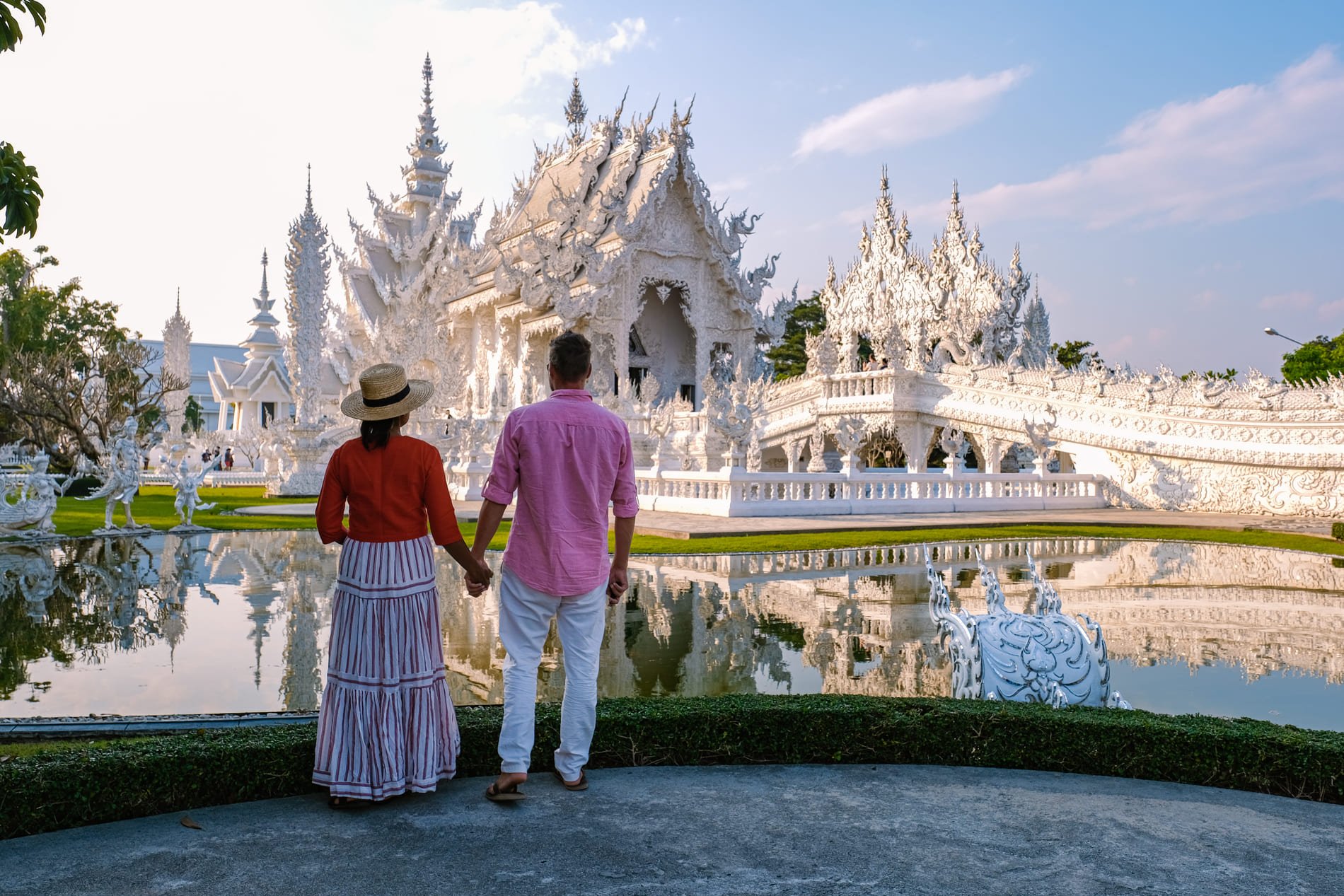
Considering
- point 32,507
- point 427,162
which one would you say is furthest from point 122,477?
point 427,162

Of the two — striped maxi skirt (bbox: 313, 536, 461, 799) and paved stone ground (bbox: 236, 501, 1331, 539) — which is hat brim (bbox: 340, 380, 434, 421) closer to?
striped maxi skirt (bbox: 313, 536, 461, 799)

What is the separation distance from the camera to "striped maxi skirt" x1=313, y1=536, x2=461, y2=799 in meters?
3.11

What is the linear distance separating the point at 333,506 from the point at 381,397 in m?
0.39

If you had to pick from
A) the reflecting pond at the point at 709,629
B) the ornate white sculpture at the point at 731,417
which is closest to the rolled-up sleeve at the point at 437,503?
the reflecting pond at the point at 709,629

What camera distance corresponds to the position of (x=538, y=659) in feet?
10.5

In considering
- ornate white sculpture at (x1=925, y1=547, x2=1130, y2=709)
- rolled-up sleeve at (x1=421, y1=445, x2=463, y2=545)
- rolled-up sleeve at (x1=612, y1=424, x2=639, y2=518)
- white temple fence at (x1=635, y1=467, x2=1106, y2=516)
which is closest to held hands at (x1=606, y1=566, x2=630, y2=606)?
rolled-up sleeve at (x1=612, y1=424, x2=639, y2=518)

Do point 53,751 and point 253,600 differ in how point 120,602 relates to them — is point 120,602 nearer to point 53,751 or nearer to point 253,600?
point 253,600

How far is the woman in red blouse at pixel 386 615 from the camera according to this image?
123 inches

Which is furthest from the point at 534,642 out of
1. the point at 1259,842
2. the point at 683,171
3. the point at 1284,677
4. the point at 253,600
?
the point at 683,171

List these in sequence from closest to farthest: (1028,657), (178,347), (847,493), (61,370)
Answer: (1028,657), (847,493), (61,370), (178,347)

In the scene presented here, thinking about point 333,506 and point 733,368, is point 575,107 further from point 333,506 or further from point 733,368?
point 333,506

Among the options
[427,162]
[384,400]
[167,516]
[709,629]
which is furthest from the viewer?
[427,162]

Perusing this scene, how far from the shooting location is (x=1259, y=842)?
3.01 m

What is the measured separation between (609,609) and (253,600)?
9.15 ft
